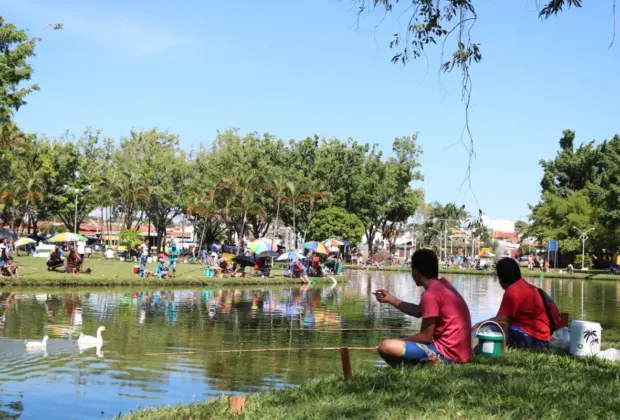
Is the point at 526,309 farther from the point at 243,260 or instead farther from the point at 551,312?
the point at 243,260

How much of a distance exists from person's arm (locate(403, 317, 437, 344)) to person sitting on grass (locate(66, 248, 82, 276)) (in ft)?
85.1

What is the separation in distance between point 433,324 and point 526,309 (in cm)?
242

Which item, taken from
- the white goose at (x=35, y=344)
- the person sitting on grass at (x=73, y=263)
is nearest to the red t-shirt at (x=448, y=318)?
the white goose at (x=35, y=344)

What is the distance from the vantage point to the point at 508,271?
907 centimetres

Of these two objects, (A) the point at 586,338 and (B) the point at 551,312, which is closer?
(A) the point at 586,338

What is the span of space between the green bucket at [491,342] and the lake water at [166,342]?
285 centimetres

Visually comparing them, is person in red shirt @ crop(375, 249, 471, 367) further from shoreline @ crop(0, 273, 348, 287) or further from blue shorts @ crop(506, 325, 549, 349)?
shoreline @ crop(0, 273, 348, 287)

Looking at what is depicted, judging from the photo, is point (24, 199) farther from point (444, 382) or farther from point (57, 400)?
point (444, 382)

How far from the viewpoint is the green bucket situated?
833 centimetres

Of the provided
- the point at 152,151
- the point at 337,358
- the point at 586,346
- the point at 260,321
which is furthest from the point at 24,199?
the point at 586,346

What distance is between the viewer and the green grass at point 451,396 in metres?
5.82

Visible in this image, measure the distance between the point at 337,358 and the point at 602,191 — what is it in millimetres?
58975

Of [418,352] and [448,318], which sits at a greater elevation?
[448,318]

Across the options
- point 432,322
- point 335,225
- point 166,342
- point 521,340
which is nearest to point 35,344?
point 166,342
